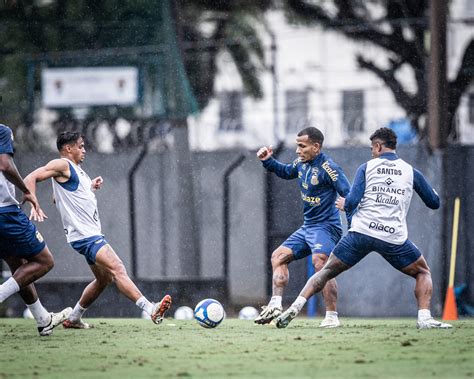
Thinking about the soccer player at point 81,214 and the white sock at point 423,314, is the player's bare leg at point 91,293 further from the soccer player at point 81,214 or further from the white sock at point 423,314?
the white sock at point 423,314

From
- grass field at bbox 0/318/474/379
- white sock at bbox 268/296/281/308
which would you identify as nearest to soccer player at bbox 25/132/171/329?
grass field at bbox 0/318/474/379

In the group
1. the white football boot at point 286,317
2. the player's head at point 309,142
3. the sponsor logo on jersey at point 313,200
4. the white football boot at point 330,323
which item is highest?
the player's head at point 309,142

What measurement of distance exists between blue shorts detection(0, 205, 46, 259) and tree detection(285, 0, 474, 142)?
10.9m

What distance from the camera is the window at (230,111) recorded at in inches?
842

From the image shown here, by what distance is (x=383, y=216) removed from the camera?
11000mm

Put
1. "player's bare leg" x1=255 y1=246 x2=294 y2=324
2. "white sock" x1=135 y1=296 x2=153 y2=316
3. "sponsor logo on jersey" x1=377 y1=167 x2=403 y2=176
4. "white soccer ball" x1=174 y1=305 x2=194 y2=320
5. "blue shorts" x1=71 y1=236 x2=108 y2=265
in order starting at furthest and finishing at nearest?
"white soccer ball" x1=174 y1=305 x2=194 y2=320
"player's bare leg" x1=255 y1=246 x2=294 y2=324
"blue shorts" x1=71 y1=236 x2=108 y2=265
"white sock" x1=135 y1=296 x2=153 y2=316
"sponsor logo on jersey" x1=377 y1=167 x2=403 y2=176

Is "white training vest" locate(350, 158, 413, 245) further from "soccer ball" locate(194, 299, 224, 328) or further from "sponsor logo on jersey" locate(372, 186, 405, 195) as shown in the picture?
"soccer ball" locate(194, 299, 224, 328)

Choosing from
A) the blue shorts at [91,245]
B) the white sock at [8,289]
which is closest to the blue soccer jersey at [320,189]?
the blue shorts at [91,245]

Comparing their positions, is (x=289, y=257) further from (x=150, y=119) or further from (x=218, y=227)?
(x=150, y=119)

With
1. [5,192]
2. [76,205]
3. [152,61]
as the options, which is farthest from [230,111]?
[5,192]

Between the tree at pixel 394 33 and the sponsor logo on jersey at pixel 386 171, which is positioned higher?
the tree at pixel 394 33

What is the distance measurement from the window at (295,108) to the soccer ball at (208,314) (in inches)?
370

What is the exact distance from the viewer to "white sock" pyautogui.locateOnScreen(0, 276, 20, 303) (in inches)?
430

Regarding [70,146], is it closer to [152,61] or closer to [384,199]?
[384,199]
